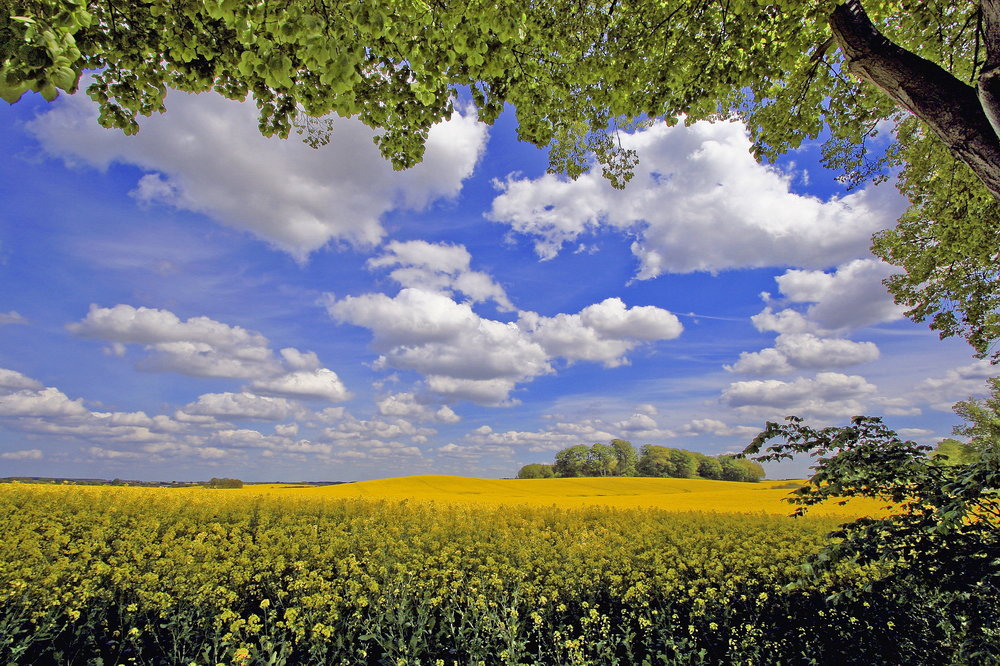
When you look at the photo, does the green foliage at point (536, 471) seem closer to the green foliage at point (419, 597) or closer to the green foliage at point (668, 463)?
→ the green foliage at point (668, 463)

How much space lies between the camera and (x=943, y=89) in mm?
3439

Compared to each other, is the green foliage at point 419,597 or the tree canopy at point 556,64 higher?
the tree canopy at point 556,64

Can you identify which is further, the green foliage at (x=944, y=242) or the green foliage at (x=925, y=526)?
the green foliage at (x=944, y=242)

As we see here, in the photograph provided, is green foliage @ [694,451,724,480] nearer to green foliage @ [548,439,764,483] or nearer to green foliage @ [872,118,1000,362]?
green foliage @ [548,439,764,483]

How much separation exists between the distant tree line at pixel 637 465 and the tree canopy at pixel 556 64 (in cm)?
2994

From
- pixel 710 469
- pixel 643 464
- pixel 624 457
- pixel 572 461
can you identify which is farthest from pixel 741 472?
pixel 572 461

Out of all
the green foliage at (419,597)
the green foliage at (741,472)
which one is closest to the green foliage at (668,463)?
the green foliage at (741,472)

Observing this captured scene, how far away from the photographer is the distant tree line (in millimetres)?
35281

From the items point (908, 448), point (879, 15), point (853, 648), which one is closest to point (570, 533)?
point (853, 648)

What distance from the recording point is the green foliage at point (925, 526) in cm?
324

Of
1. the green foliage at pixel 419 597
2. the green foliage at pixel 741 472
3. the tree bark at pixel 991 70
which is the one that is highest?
the tree bark at pixel 991 70

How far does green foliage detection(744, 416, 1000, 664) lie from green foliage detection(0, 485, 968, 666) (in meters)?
0.74

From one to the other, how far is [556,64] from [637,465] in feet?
126

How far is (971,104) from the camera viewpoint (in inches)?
130
